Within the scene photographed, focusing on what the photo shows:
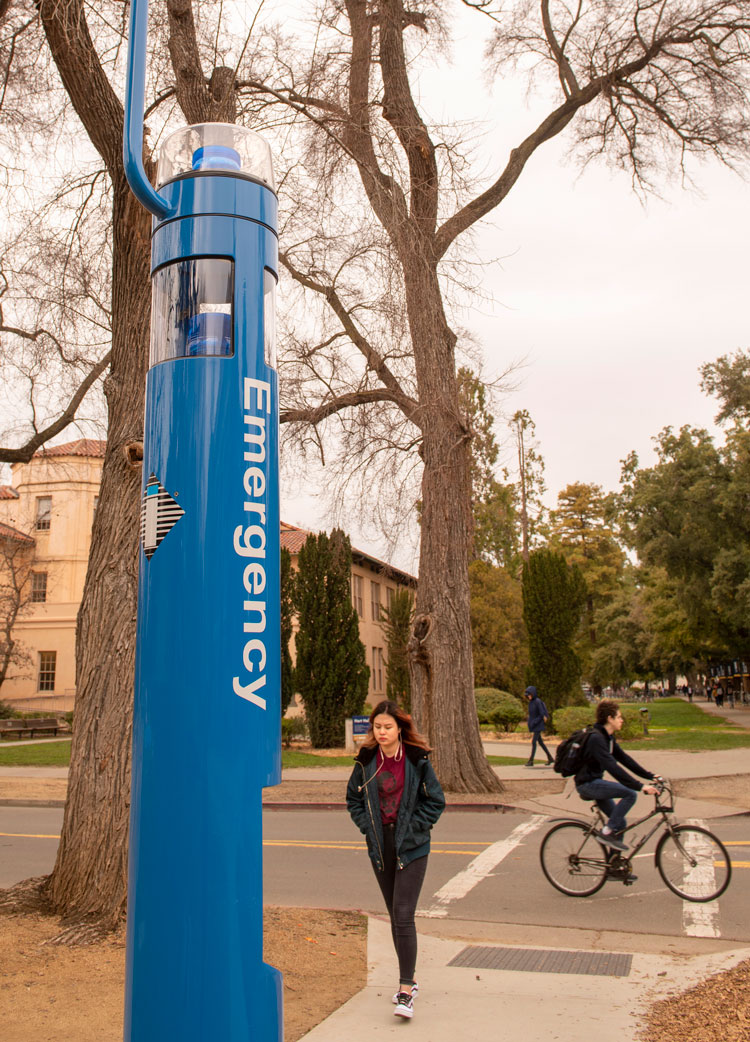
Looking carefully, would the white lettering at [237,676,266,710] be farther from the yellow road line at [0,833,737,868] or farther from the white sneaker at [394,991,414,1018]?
the yellow road line at [0,833,737,868]

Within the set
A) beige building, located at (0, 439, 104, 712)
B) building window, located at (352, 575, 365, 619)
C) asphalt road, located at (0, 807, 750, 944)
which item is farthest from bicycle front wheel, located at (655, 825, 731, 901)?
beige building, located at (0, 439, 104, 712)

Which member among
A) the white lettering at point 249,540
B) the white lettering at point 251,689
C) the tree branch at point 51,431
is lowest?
the white lettering at point 251,689

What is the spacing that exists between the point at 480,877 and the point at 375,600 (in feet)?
130

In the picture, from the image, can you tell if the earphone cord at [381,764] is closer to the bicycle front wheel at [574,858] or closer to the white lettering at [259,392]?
the white lettering at [259,392]

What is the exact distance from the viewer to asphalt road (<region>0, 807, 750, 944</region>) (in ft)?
24.5

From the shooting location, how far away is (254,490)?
130 inches

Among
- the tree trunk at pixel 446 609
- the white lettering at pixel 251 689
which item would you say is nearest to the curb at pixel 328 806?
the tree trunk at pixel 446 609

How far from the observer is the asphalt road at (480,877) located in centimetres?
748

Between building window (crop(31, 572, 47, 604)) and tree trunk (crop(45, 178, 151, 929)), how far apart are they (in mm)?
39945

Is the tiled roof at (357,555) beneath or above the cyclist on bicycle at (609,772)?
above

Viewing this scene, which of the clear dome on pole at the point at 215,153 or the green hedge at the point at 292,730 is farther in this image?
the green hedge at the point at 292,730

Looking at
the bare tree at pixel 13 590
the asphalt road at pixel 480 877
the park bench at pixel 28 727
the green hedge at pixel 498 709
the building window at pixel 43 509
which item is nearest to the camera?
the asphalt road at pixel 480 877

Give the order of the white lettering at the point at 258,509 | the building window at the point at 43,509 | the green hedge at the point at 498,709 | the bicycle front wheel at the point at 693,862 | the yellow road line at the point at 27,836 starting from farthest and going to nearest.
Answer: the building window at the point at 43,509
the green hedge at the point at 498,709
the yellow road line at the point at 27,836
the bicycle front wheel at the point at 693,862
the white lettering at the point at 258,509

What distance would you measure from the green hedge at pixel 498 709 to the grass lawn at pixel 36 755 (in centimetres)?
1345
